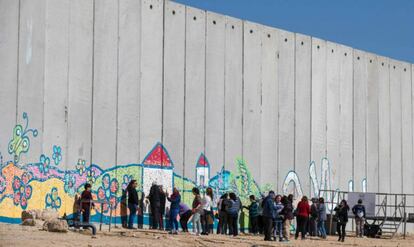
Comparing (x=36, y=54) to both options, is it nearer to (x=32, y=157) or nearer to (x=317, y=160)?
(x=32, y=157)

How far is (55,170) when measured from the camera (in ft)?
88.9

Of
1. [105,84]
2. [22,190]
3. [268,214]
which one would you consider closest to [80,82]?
[105,84]

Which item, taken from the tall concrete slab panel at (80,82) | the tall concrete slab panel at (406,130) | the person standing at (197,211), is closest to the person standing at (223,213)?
the person standing at (197,211)

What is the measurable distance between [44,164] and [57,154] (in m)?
0.59

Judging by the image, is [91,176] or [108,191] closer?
[91,176]

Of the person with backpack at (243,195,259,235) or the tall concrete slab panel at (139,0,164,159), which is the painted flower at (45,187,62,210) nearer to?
the tall concrete slab panel at (139,0,164,159)

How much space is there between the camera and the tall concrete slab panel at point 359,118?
40344 mm

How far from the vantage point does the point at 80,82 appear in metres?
28.1

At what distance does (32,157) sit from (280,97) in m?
12.6

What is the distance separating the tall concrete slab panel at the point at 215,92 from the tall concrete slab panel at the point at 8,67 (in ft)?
27.8

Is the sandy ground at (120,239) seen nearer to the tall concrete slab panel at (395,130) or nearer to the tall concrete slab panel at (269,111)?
the tall concrete slab panel at (269,111)

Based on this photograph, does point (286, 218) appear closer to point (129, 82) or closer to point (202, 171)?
point (202, 171)

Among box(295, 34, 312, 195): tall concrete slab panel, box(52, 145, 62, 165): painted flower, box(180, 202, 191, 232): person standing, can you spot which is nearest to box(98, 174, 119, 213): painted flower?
box(52, 145, 62, 165): painted flower

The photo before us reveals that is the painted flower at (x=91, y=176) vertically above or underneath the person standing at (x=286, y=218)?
above
